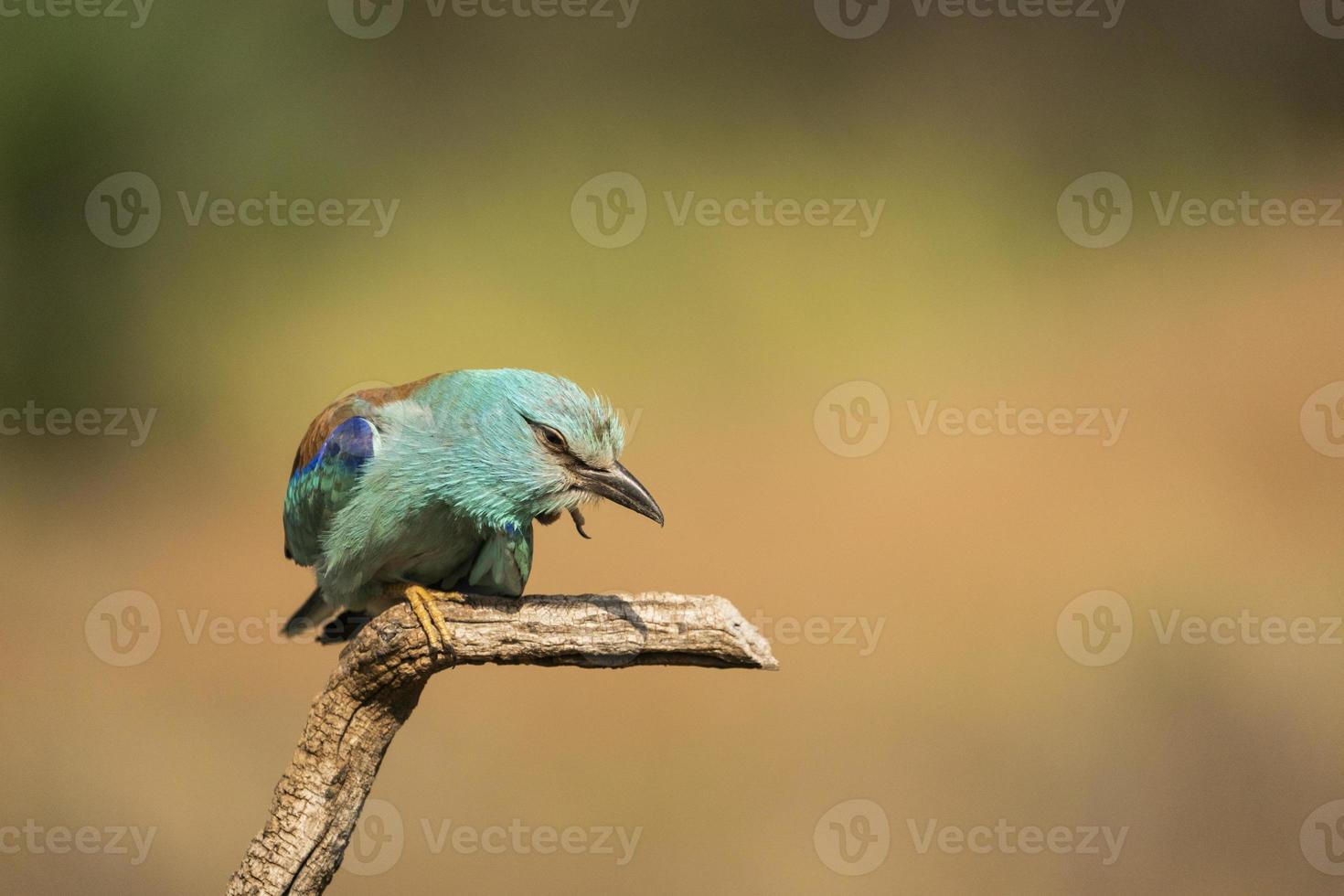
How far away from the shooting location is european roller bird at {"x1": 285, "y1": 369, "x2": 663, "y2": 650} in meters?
2.14

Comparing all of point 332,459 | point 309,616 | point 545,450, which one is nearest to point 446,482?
point 545,450

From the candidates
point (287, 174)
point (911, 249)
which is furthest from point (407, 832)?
point (911, 249)

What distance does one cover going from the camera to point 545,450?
2.15m

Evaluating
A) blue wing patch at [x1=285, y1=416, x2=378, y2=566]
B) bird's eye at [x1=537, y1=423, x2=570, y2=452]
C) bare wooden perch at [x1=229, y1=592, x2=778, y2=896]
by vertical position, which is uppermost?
bird's eye at [x1=537, y1=423, x2=570, y2=452]

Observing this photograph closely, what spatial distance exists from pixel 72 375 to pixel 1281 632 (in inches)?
169

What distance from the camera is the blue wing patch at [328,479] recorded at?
2.32 meters

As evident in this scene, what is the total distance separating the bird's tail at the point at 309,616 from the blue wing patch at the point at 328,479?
0.15 metres

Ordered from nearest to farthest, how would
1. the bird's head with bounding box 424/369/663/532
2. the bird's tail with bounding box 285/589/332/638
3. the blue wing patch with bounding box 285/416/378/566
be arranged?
the bird's head with bounding box 424/369/663/532
the blue wing patch with bounding box 285/416/378/566
the bird's tail with bounding box 285/589/332/638

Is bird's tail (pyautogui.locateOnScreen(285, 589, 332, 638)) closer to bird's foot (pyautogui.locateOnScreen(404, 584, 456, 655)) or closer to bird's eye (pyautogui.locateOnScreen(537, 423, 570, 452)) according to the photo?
bird's foot (pyautogui.locateOnScreen(404, 584, 456, 655))

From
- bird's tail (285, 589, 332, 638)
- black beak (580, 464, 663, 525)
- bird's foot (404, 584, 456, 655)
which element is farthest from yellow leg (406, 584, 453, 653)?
bird's tail (285, 589, 332, 638)

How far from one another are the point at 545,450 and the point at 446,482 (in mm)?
201

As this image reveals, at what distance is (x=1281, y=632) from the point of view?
3824 mm

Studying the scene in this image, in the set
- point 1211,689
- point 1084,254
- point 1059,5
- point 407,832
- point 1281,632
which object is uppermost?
point 1059,5

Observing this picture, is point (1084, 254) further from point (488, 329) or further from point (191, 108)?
point (191, 108)
